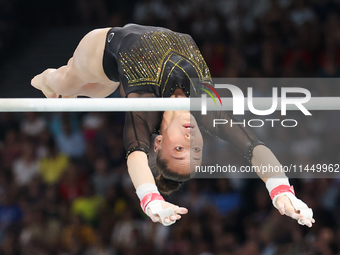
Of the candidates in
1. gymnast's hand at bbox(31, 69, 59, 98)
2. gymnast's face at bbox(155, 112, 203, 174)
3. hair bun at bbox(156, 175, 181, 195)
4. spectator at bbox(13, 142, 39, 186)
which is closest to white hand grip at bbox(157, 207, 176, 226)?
gymnast's face at bbox(155, 112, 203, 174)

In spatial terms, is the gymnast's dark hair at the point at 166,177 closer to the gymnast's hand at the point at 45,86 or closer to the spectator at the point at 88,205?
the gymnast's hand at the point at 45,86

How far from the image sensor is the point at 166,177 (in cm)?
250

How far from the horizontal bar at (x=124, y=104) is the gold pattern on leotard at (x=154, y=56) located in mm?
284

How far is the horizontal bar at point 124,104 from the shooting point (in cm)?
213

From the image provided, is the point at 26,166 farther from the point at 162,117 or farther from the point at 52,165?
the point at 162,117

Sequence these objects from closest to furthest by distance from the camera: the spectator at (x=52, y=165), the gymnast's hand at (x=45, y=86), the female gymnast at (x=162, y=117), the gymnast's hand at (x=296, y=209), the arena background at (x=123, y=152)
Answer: the gymnast's hand at (x=296, y=209) → the female gymnast at (x=162, y=117) → the gymnast's hand at (x=45, y=86) → the arena background at (x=123, y=152) → the spectator at (x=52, y=165)

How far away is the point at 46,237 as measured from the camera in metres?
4.46

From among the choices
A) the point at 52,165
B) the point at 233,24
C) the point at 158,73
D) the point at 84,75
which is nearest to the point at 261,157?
the point at 158,73

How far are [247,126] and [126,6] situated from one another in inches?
128

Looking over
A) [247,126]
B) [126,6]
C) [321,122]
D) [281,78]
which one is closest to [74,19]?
[126,6]

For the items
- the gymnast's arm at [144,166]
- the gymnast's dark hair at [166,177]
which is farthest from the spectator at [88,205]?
the gymnast's arm at [144,166]

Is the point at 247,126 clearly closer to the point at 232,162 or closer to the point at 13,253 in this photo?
the point at 232,162

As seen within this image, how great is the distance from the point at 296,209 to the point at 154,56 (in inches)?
42.7

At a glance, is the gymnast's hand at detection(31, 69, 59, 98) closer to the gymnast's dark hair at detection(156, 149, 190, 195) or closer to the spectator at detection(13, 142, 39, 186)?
the gymnast's dark hair at detection(156, 149, 190, 195)
